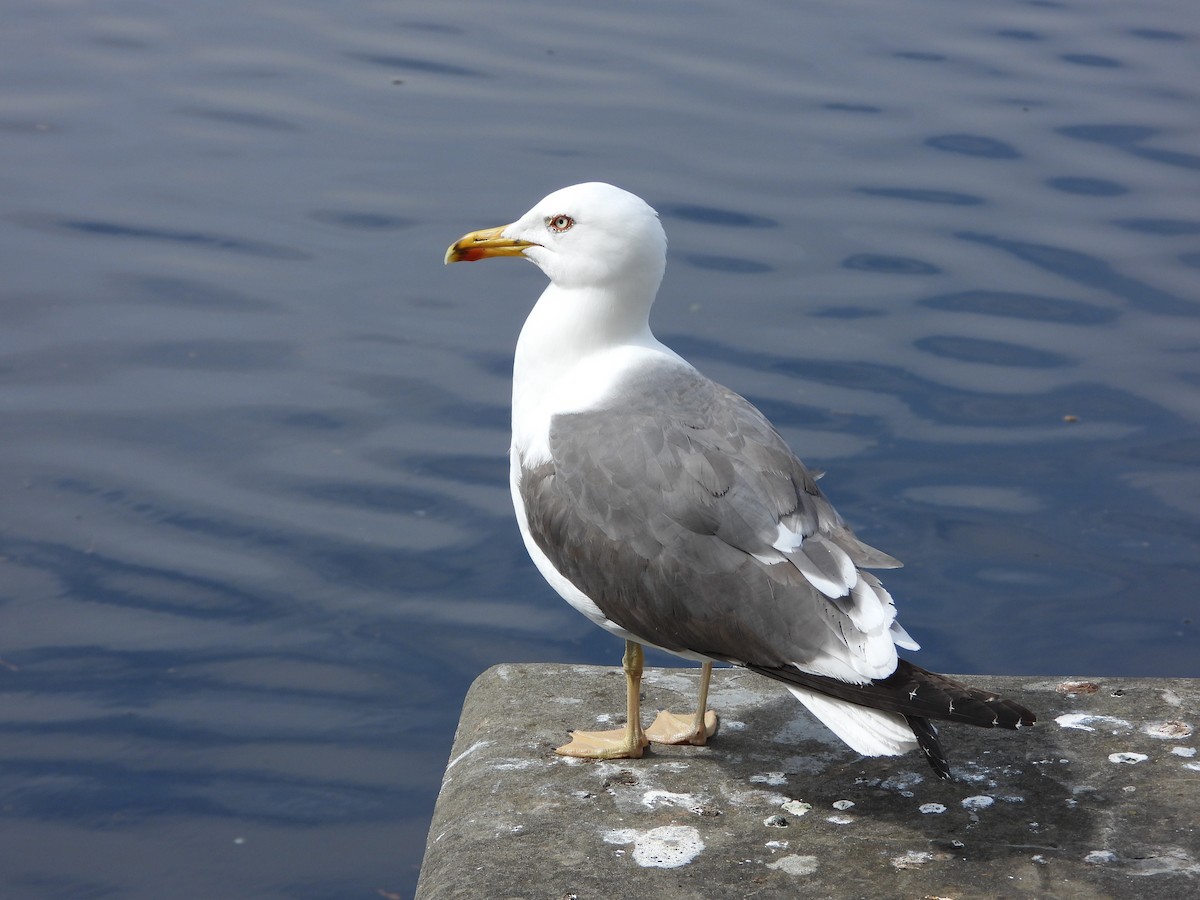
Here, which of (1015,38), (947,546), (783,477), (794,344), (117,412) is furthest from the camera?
(1015,38)

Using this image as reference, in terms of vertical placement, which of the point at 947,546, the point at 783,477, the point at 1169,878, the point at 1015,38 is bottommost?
the point at 947,546

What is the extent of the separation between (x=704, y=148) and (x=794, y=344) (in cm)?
236

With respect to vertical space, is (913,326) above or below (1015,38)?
below

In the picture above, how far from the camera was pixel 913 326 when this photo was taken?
8.02 meters

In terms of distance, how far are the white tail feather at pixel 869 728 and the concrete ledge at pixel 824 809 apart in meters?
0.27

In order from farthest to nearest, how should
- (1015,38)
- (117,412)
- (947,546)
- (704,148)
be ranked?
(1015,38), (704,148), (117,412), (947,546)

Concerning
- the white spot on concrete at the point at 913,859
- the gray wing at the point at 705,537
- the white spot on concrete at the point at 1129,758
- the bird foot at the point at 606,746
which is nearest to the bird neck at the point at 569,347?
the gray wing at the point at 705,537

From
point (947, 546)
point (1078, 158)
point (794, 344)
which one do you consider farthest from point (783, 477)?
point (1078, 158)

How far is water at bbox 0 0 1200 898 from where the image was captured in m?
5.66

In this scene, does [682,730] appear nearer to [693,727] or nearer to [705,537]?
[693,727]

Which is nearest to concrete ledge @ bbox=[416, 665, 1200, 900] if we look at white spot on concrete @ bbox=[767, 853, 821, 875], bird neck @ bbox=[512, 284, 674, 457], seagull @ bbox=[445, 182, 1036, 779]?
white spot on concrete @ bbox=[767, 853, 821, 875]

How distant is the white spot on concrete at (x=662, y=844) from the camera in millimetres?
3361

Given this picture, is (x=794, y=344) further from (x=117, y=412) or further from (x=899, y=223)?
(x=117, y=412)

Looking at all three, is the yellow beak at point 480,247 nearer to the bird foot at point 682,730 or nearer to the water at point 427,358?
the bird foot at point 682,730
